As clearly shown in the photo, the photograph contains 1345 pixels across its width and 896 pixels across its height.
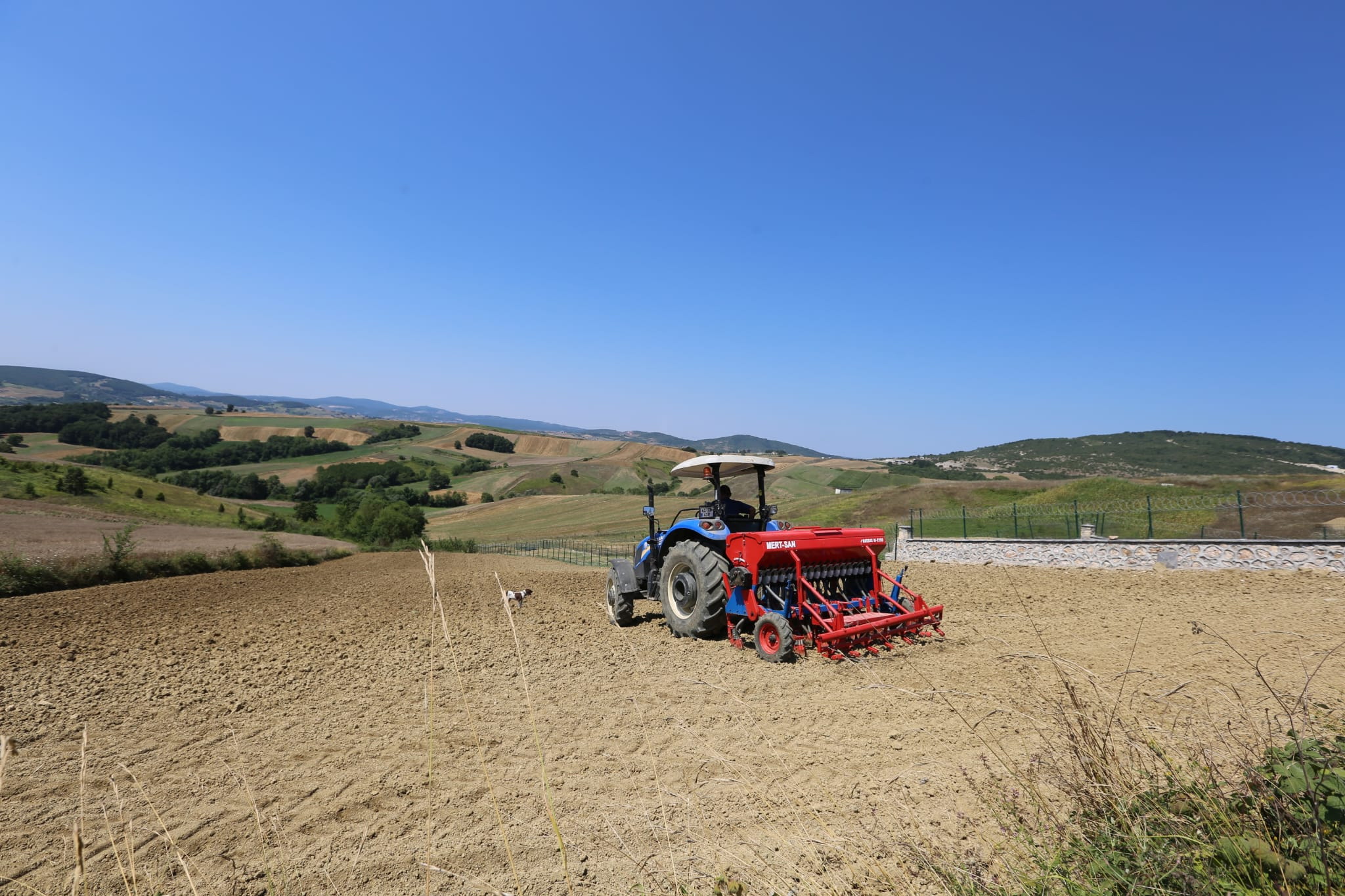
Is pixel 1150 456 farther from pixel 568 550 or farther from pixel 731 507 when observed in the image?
pixel 731 507

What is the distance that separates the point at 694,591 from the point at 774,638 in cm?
156

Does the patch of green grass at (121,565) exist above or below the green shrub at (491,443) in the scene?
below

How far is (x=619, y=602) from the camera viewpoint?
392 inches

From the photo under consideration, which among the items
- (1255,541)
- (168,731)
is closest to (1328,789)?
(168,731)

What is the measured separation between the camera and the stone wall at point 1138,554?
41.2 ft

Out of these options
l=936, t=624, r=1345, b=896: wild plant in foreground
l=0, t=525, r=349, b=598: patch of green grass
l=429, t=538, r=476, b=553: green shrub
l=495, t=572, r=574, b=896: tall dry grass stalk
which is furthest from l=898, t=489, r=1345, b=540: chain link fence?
l=429, t=538, r=476, b=553: green shrub

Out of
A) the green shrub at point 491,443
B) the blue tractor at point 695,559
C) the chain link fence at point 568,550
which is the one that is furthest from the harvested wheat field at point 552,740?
the green shrub at point 491,443

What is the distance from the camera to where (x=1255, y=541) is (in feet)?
43.5

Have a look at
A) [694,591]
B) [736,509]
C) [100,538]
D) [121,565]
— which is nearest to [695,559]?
[694,591]

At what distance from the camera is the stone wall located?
1256cm

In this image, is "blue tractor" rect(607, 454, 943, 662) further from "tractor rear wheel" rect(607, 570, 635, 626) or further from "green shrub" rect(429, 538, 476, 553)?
"green shrub" rect(429, 538, 476, 553)

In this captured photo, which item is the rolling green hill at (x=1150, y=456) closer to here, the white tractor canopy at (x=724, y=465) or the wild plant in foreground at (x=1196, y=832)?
the white tractor canopy at (x=724, y=465)

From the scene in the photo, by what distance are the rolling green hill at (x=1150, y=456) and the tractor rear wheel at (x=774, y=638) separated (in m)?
50.9

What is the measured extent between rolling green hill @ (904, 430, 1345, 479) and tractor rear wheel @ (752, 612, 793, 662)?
167 ft
